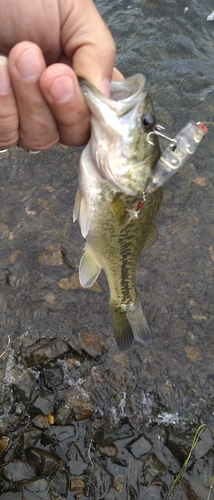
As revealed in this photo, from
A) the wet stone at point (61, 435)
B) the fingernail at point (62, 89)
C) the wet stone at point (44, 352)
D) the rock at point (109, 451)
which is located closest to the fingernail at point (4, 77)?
the fingernail at point (62, 89)

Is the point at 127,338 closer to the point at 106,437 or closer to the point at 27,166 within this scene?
the point at 106,437

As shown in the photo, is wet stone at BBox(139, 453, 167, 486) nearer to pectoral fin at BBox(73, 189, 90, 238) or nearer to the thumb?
pectoral fin at BBox(73, 189, 90, 238)

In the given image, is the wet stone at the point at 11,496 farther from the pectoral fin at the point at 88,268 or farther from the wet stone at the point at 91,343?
the pectoral fin at the point at 88,268

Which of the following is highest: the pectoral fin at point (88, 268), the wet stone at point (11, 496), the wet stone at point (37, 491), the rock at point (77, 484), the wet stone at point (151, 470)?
the pectoral fin at point (88, 268)

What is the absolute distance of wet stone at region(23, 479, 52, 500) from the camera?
3098 mm

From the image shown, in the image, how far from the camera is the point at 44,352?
3668 mm

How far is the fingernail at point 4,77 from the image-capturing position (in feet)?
6.88

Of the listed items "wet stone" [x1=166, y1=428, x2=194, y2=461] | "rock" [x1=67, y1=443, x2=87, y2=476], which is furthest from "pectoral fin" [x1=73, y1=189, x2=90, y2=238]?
"wet stone" [x1=166, y1=428, x2=194, y2=461]

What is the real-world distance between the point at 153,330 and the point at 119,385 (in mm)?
600

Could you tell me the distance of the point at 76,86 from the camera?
2055 millimetres

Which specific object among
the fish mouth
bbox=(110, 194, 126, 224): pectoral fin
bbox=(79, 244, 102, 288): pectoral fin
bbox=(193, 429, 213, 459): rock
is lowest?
bbox=(193, 429, 213, 459): rock

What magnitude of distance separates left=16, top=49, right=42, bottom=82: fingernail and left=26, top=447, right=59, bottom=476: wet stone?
2.54m

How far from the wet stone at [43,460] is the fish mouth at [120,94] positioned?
2428 mm

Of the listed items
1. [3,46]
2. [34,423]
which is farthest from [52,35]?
[34,423]
